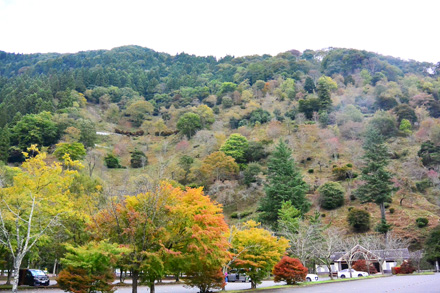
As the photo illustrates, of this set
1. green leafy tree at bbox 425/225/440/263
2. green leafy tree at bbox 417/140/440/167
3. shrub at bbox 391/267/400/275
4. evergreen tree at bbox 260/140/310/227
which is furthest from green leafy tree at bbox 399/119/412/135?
shrub at bbox 391/267/400/275

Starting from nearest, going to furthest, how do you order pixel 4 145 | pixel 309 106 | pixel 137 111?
1. pixel 4 145
2. pixel 309 106
3. pixel 137 111

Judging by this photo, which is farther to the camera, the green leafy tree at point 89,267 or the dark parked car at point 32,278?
the dark parked car at point 32,278

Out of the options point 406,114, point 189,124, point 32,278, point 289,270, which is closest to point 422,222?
point 289,270

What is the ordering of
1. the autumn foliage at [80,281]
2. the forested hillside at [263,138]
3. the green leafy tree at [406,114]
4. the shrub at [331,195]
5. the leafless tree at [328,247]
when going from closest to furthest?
the autumn foliage at [80,281] < the leafless tree at [328,247] < the forested hillside at [263,138] < the shrub at [331,195] < the green leafy tree at [406,114]

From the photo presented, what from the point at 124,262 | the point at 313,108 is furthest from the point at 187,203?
the point at 313,108

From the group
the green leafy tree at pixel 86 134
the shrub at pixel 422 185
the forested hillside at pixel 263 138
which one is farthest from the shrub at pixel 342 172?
the green leafy tree at pixel 86 134

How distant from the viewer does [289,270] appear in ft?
81.5

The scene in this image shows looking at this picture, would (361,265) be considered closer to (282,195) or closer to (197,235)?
(282,195)

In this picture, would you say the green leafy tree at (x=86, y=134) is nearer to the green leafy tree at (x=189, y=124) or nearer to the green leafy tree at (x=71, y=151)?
the green leafy tree at (x=71, y=151)

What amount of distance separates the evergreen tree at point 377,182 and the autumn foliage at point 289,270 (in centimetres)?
2061

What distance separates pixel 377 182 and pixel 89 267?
39522 mm

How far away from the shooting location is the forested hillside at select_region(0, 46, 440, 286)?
4472 centimetres

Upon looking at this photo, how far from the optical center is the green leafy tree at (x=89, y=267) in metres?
14.6

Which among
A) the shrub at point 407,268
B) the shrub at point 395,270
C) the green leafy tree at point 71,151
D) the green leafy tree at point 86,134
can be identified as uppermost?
the green leafy tree at point 86,134
